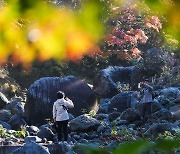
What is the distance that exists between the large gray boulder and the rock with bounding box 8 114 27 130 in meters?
0.49

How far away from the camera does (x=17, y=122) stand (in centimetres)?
1038

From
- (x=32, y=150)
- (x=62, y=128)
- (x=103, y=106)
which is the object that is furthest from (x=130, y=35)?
(x=32, y=150)

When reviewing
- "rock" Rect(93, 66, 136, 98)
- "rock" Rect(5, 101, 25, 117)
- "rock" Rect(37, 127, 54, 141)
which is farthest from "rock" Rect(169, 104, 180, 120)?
"rock" Rect(5, 101, 25, 117)

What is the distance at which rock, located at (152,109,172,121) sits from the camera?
958cm

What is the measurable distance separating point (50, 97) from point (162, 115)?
3028 millimetres

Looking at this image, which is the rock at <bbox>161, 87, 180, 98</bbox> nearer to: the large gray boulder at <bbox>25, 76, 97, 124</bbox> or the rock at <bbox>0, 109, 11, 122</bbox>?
the large gray boulder at <bbox>25, 76, 97, 124</bbox>

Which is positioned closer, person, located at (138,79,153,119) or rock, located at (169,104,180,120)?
rock, located at (169,104,180,120)

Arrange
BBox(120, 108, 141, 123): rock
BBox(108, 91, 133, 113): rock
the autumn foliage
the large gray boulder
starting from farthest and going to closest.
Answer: the autumn foliage, BBox(108, 91, 133, 113): rock, the large gray boulder, BBox(120, 108, 141, 123): rock

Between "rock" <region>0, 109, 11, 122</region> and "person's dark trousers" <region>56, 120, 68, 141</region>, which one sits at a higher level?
"rock" <region>0, 109, 11, 122</region>

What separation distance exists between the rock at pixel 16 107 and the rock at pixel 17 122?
669 millimetres

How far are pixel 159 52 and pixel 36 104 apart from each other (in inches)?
201

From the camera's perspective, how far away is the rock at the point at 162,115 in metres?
9.58

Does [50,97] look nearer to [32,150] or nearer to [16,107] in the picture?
[16,107]

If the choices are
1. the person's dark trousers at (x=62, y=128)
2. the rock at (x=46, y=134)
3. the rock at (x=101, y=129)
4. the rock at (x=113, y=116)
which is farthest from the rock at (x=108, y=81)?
the person's dark trousers at (x=62, y=128)
